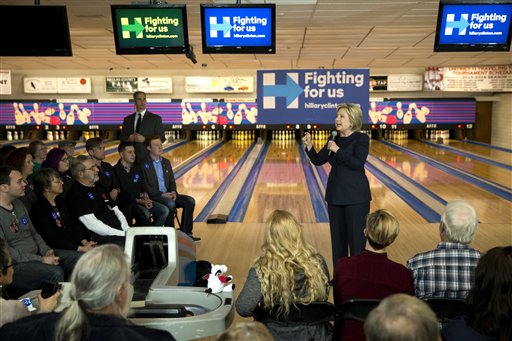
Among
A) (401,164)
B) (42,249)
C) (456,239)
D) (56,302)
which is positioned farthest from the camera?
(401,164)

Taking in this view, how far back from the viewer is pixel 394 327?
1219 mm

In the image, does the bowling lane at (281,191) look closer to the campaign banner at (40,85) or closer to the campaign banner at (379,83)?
the campaign banner at (379,83)

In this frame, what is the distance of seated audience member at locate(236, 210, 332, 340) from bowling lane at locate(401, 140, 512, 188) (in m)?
6.41

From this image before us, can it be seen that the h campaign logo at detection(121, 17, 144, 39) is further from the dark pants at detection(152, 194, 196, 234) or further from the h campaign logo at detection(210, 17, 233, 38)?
the dark pants at detection(152, 194, 196, 234)

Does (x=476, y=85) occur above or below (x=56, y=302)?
Answer: above

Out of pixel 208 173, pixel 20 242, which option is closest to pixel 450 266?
pixel 20 242

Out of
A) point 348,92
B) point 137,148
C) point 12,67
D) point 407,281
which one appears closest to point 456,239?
point 407,281

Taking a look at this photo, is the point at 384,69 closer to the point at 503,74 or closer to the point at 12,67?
the point at 503,74

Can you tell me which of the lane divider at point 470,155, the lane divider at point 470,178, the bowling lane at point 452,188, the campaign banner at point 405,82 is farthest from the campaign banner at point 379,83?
the bowling lane at point 452,188

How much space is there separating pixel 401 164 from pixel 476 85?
3515 mm

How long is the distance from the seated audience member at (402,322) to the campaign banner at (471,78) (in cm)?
1193

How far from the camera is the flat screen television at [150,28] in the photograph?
4.86 m

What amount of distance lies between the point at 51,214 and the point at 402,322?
282 cm

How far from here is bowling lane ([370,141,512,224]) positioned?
6170 mm
